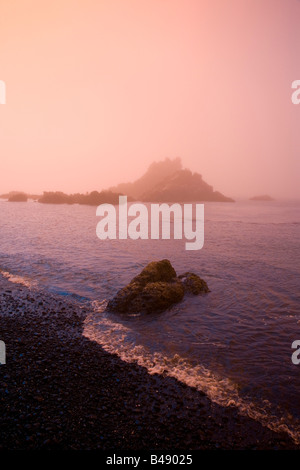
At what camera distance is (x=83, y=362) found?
33.5 feet

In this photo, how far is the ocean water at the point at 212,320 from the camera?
9547mm

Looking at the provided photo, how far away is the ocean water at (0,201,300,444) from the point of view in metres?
9.55

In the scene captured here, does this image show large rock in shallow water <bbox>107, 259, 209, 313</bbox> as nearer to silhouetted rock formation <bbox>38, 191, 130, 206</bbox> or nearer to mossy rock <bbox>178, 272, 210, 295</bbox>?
mossy rock <bbox>178, 272, 210, 295</bbox>

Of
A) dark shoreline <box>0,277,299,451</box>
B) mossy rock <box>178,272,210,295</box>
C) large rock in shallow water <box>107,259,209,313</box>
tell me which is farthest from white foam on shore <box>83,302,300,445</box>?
mossy rock <box>178,272,210,295</box>

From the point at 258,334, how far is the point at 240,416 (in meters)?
6.17

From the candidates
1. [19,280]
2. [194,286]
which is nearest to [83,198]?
[19,280]

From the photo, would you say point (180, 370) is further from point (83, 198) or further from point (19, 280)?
point (83, 198)

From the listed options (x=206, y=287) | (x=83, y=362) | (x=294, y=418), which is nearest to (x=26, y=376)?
(x=83, y=362)

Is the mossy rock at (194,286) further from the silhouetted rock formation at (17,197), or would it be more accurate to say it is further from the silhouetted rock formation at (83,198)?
the silhouetted rock formation at (17,197)

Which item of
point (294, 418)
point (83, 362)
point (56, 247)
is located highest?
point (56, 247)

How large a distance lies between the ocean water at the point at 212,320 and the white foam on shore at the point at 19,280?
8 cm

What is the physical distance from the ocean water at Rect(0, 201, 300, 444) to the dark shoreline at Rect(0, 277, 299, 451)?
2.54ft
